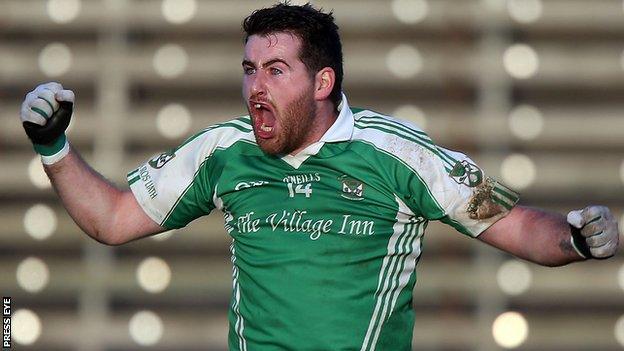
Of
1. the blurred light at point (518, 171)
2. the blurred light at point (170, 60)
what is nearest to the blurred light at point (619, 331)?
the blurred light at point (518, 171)

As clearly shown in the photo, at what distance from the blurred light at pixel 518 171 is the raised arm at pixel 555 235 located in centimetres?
253

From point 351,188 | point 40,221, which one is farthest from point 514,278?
point 351,188

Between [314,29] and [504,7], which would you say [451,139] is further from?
[314,29]

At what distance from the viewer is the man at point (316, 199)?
13.8 ft

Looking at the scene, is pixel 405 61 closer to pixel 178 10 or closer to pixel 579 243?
pixel 178 10

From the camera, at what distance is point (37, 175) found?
7.09m

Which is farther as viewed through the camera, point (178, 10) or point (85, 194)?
point (178, 10)

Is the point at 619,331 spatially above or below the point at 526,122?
below

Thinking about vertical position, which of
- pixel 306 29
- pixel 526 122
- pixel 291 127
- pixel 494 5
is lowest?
pixel 526 122

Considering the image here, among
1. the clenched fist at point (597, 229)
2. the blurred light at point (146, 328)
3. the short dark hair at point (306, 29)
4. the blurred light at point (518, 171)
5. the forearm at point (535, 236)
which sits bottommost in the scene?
the blurred light at point (146, 328)

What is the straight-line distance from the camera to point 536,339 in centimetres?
691

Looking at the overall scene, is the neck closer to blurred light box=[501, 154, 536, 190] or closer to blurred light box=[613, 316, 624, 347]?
blurred light box=[501, 154, 536, 190]

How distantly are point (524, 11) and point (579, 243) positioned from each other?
311cm

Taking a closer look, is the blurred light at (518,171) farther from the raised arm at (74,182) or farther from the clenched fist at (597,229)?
the clenched fist at (597,229)
